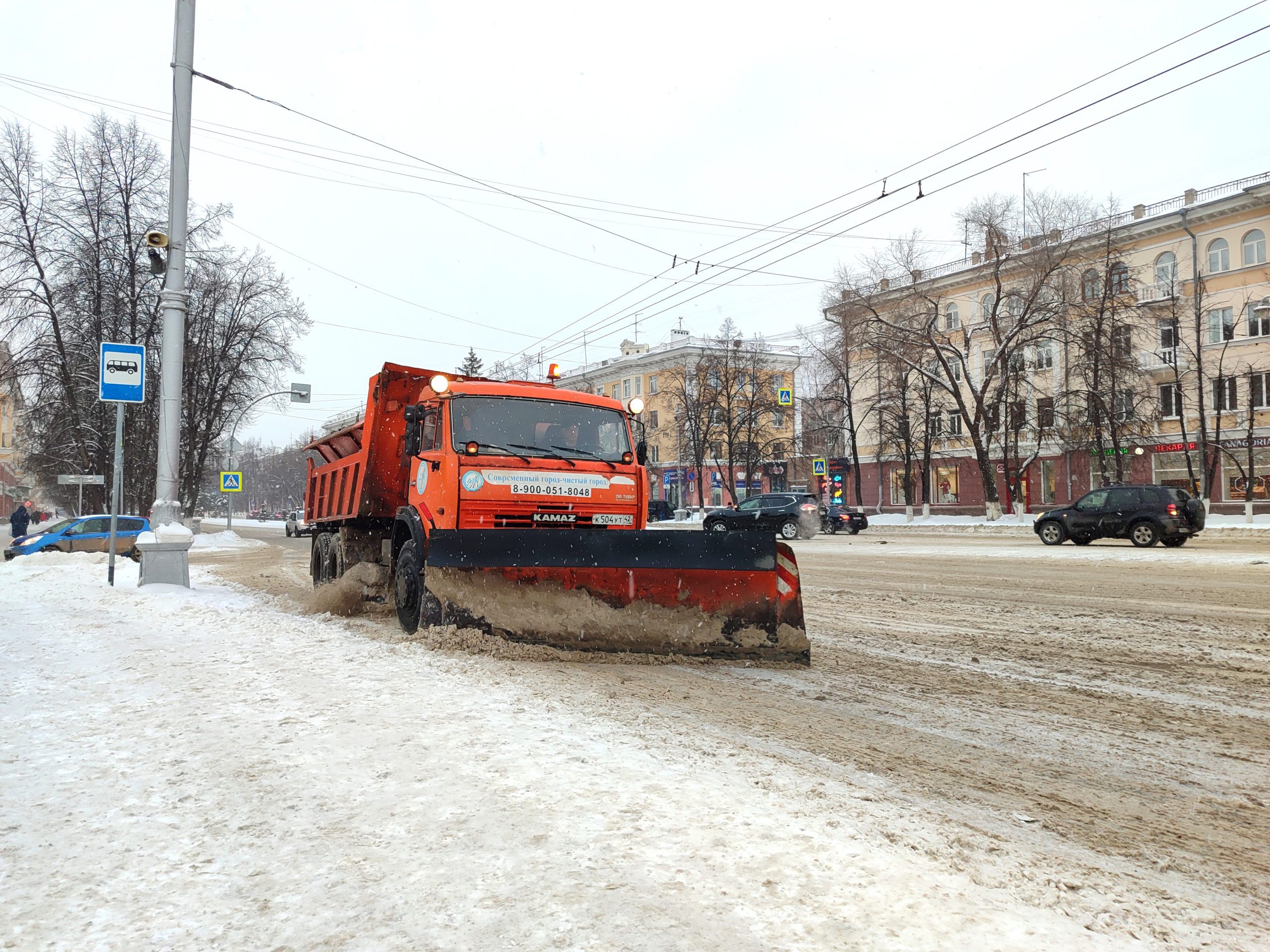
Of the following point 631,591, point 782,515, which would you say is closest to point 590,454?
point 631,591

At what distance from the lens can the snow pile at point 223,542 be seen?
110ft

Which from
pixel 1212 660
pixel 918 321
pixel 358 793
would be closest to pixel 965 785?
pixel 358 793

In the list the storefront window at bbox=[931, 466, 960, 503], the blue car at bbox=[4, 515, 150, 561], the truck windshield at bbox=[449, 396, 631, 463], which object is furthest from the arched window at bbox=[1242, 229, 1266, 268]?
the blue car at bbox=[4, 515, 150, 561]

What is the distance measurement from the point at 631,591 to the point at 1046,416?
38.3 metres

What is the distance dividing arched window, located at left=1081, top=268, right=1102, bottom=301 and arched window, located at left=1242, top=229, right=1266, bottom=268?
8.43m

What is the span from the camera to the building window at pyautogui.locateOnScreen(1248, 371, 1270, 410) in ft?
Result: 140

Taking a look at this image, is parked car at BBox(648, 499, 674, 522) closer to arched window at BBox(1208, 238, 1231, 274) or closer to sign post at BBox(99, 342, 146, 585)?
sign post at BBox(99, 342, 146, 585)

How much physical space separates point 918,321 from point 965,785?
40202 mm

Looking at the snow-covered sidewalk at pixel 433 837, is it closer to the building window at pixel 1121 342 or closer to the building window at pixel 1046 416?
the building window at pixel 1046 416

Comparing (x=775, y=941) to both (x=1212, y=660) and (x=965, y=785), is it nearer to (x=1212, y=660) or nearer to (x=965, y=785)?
(x=965, y=785)

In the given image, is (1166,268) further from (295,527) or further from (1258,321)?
(295,527)

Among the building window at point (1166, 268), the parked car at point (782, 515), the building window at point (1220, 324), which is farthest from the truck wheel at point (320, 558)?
the building window at point (1166, 268)

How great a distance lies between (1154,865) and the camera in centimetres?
310

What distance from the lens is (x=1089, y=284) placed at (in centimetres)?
3856
